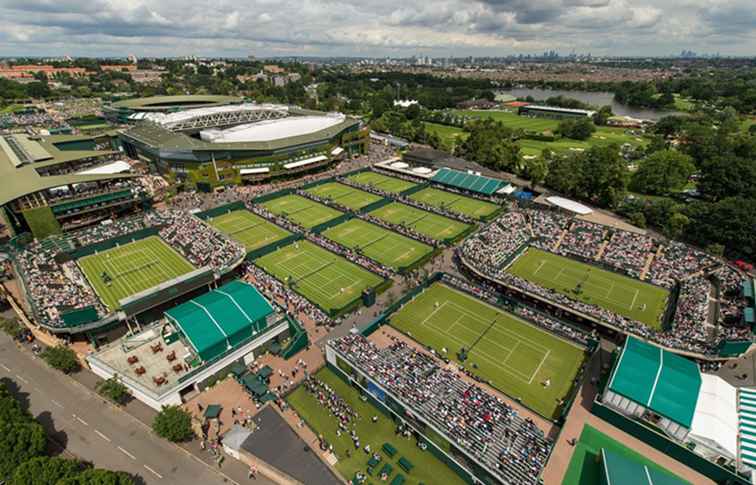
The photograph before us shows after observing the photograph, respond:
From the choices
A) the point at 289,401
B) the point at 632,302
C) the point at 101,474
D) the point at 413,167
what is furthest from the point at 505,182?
the point at 101,474

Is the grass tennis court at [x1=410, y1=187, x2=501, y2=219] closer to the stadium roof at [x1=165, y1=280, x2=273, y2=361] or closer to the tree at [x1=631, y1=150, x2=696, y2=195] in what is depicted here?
the tree at [x1=631, y1=150, x2=696, y2=195]

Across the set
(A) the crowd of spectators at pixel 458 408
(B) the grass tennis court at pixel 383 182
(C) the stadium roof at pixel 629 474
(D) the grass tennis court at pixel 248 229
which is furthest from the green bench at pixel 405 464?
(B) the grass tennis court at pixel 383 182

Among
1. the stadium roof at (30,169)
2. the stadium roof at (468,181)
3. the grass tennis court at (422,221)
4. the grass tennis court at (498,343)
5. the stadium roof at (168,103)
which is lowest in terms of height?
the grass tennis court at (498,343)

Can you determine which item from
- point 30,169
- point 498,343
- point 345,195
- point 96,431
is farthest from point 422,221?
point 30,169

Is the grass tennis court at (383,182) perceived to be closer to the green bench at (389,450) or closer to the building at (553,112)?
the green bench at (389,450)

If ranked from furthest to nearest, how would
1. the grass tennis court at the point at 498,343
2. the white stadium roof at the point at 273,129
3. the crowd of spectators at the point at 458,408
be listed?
1. the white stadium roof at the point at 273,129
2. the grass tennis court at the point at 498,343
3. the crowd of spectators at the point at 458,408

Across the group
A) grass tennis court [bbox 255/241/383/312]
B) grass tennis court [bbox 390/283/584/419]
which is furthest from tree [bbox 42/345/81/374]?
grass tennis court [bbox 390/283/584/419]

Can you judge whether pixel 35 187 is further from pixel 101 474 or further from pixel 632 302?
pixel 632 302
